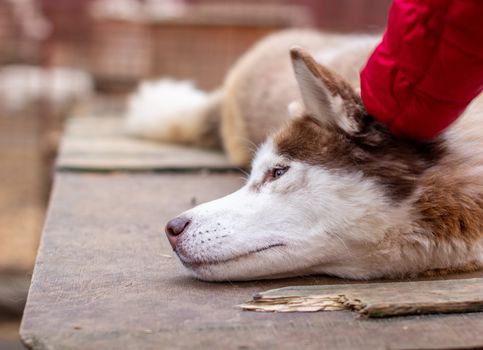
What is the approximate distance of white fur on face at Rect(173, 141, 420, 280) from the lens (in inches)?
78.6

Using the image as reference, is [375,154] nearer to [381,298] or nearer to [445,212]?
[445,212]

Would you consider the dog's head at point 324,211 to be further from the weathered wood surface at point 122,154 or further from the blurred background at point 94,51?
the blurred background at point 94,51

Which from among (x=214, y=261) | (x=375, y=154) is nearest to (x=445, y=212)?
(x=375, y=154)

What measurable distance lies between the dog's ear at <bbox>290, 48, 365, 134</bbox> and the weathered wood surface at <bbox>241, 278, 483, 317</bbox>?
0.41 metres

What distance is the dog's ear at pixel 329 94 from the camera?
2.01 metres

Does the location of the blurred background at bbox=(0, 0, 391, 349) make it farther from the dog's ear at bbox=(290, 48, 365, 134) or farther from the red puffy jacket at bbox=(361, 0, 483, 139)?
the red puffy jacket at bbox=(361, 0, 483, 139)

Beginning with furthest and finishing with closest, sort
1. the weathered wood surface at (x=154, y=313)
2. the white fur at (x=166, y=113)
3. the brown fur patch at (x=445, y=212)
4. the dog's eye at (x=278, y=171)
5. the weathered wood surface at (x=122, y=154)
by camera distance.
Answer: the white fur at (x=166, y=113) < the weathered wood surface at (x=122, y=154) < the dog's eye at (x=278, y=171) < the brown fur patch at (x=445, y=212) < the weathered wood surface at (x=154, y=313)

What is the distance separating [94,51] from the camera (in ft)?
24.3

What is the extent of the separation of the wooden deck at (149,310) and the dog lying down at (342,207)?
0.08 meters

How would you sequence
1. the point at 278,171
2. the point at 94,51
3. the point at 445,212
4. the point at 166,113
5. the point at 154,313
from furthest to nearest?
the point at 94,51 → the point at 166,113 → the point at 278,171 → the point at 445,212 → the point at 154,313

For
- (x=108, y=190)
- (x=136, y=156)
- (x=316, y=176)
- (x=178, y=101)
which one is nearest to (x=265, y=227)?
(x=316, y=176)

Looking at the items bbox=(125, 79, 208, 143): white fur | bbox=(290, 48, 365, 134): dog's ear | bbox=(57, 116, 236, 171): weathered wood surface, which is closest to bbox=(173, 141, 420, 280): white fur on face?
bbox=(290, 48, 365, 134): dog's ear

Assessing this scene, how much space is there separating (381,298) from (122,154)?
2495 mm

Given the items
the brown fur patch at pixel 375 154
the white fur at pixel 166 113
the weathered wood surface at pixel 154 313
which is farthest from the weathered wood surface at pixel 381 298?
the white fur at pixel 166 113
